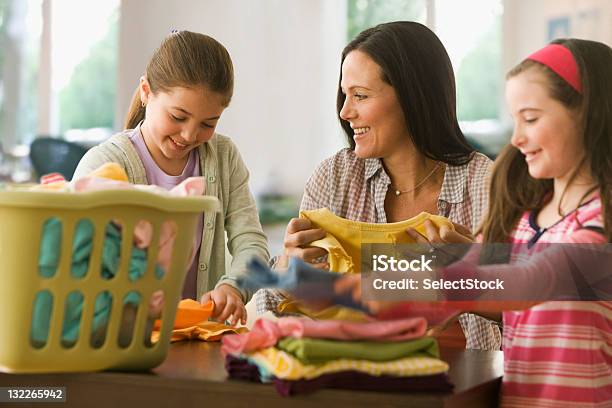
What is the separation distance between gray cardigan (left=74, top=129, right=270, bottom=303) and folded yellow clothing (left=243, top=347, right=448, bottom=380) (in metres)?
0.82

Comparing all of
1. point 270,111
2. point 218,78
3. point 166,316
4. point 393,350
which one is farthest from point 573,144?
point 270,111

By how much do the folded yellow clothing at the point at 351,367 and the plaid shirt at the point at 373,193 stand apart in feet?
2.67

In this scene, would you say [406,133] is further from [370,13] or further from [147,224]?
[370,13]

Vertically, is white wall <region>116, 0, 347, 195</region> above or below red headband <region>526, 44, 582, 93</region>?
below

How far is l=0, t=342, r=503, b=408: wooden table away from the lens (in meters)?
0.97

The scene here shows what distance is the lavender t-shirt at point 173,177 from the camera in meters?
1.85

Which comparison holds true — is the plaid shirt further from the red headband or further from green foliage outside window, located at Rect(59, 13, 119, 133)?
green foliage outside window, located at Rect(59, 13, 119, 133)

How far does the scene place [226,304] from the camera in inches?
63.6

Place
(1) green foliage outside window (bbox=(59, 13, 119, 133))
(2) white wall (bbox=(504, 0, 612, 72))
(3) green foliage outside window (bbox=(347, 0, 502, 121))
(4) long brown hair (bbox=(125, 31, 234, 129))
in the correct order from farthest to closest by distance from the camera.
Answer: (1) green foliage outside window (bbox=(59, 13, 119, 133)) < (3) green foliage outside window (bbox=(347, 0, 502, 121)) < (2) white wall (bbox=(504, 0, 612, 72)) < (4) long brown hair (bbox=(125, 31, 234, 129))

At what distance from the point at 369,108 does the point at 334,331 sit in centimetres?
94

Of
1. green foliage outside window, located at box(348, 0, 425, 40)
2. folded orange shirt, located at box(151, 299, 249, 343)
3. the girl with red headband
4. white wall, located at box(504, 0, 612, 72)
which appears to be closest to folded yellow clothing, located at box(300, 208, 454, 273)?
folded orange shirt, located at box(151, 299, 249, 343)

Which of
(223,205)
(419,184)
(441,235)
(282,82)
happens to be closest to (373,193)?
(419,184)

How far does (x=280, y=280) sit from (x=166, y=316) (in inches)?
10.6

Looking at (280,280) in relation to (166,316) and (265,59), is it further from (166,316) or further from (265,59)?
(265,59)
